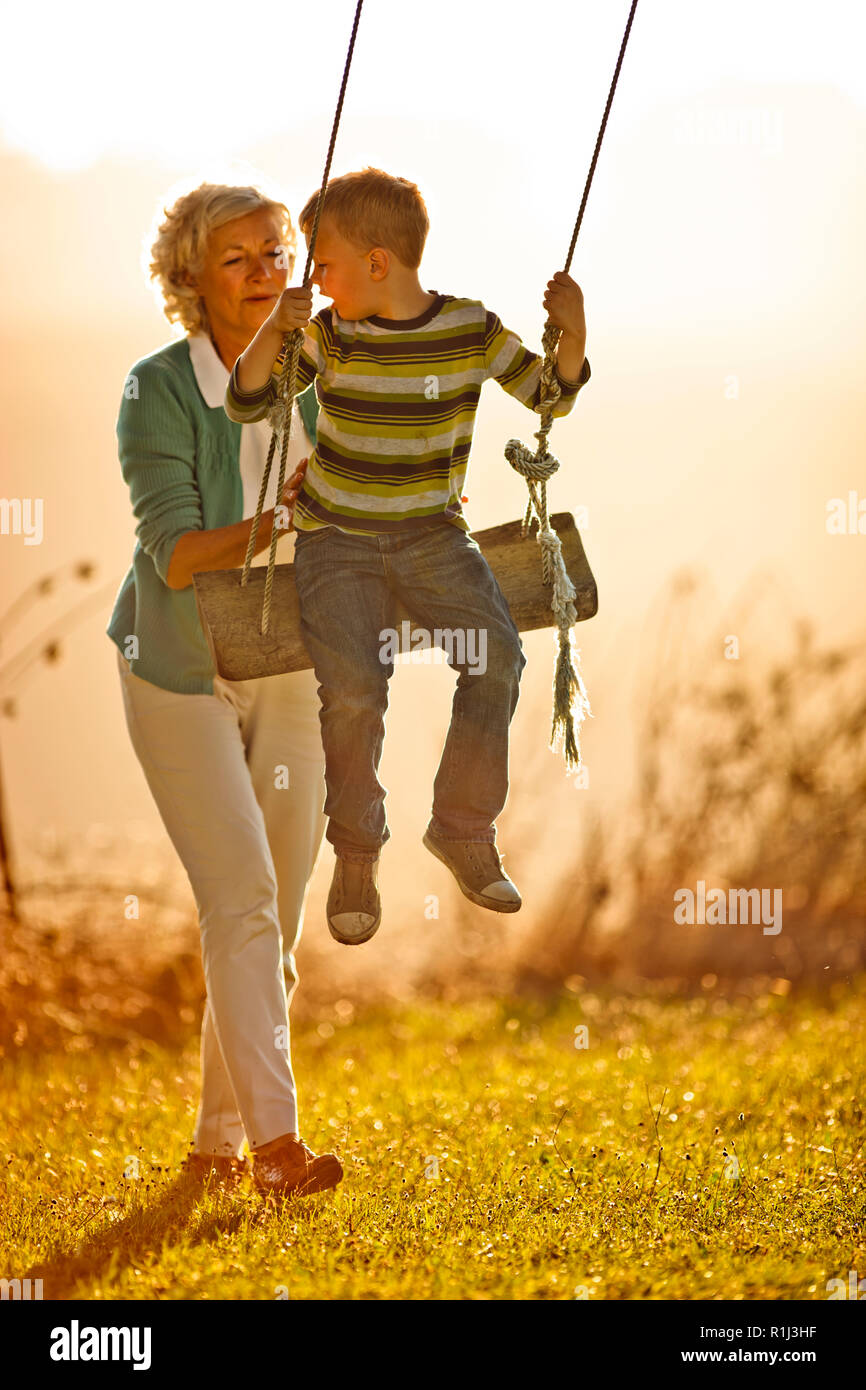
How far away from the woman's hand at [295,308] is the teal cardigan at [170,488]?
94 centimetres

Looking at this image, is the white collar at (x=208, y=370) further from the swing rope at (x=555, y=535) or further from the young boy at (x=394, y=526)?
the swing rope at (x=555, y=535)

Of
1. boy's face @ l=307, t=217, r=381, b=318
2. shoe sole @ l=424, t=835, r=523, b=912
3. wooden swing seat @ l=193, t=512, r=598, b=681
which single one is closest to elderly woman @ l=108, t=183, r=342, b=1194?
wooden swing seat @ l=193, t=512, r=598, b=681

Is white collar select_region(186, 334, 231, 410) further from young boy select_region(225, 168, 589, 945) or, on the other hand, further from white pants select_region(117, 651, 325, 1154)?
white pants select_region(117, 651, 325, 1154)

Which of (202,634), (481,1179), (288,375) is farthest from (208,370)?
(481,1179)

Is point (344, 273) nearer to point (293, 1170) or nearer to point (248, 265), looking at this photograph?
point (248, 265)

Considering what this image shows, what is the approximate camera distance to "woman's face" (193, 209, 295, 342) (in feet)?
14.9

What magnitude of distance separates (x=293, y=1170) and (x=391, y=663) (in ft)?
5.21

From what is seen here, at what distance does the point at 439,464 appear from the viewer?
12.8 feet

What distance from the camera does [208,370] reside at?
4.58 meters

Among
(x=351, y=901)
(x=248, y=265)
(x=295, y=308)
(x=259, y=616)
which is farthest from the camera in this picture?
(x=248, y=265)

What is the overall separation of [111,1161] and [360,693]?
8.96 ft

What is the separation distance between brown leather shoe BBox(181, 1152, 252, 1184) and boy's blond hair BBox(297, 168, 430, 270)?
9.56 feet
